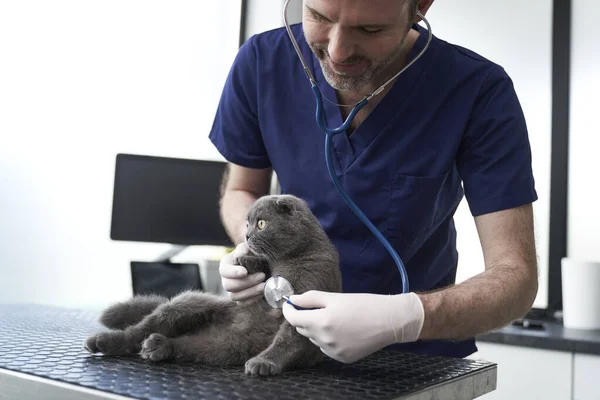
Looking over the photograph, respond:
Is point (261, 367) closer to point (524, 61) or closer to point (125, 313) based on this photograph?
point (125, 313)

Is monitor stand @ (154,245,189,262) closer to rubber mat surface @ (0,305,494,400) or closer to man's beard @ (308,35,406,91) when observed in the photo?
rubber mat surface @ (0,305,494,400)

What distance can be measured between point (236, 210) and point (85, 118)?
136 centimetres

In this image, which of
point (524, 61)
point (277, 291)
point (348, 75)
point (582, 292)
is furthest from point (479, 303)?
point (524, 61)

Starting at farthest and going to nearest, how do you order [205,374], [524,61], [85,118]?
1. [524,61]
2. [85,118]
3. [205,374]

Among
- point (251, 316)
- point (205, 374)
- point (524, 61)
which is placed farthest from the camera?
point (524, 61)

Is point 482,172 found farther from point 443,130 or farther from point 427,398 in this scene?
point 427,398

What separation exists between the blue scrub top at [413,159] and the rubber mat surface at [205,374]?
0.27 m

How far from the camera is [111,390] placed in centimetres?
81

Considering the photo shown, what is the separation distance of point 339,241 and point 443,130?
337mm

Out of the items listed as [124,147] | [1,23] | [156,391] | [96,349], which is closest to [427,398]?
[156,391]

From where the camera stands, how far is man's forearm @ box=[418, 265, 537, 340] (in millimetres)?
1117

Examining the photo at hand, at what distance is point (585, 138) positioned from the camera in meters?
2.78

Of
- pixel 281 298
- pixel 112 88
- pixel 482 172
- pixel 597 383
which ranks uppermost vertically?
pixel 112 88

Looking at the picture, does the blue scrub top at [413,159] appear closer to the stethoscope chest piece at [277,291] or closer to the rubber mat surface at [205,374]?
the rubber mat surface at [205,374]
